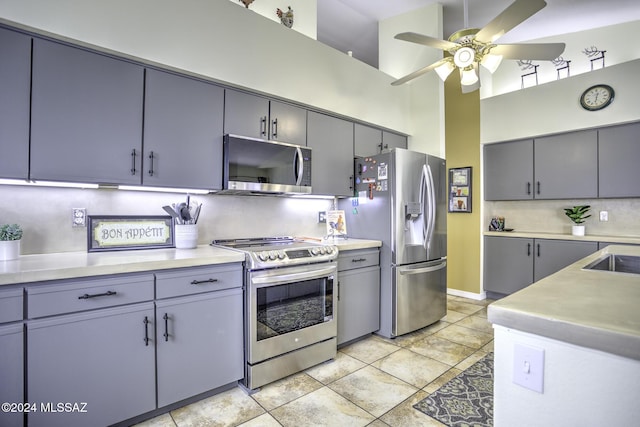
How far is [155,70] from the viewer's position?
82.8 inches

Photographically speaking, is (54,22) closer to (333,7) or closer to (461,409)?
(333,7)

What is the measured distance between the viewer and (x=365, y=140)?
3.46m

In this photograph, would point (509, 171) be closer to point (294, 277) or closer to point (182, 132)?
point (294, 277)

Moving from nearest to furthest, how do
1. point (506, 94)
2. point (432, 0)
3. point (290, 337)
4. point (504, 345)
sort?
point (504, 345)
point (290, 337)
point (432, 0)
point (506, 94)

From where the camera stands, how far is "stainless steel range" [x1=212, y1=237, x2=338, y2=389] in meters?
2.10

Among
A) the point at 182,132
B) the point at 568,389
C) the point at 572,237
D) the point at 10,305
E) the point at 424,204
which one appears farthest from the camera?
the point at 572,237

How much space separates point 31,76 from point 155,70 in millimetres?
649

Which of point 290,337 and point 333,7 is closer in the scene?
point 290,337

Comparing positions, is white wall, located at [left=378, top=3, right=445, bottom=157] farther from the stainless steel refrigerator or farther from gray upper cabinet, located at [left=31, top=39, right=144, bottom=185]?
gray upper cabinet, located at [left=31, top=39, right=144, bottom=185]

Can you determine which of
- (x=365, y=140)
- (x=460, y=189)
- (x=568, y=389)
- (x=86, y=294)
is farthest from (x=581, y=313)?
(x=460, y=189)

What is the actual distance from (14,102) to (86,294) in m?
1.11

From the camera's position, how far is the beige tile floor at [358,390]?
6.02 feet

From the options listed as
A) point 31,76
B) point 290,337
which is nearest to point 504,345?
point 290,337

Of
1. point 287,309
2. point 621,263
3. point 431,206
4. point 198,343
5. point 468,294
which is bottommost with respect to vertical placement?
point 468,294
